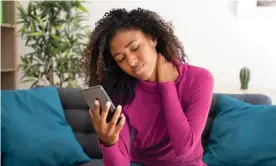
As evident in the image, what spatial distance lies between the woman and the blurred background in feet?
4.31

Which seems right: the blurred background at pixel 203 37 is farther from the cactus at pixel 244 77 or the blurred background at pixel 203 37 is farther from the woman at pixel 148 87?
the woman at pixel 148 87

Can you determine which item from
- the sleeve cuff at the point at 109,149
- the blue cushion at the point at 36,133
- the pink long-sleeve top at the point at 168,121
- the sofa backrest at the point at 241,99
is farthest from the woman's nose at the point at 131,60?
the sofa backrest at the point at 241,99

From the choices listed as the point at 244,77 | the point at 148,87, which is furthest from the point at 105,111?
the point at 244,77

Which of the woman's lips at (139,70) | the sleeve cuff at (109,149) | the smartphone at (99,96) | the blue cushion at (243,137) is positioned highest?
the woman's lips at (139,70)

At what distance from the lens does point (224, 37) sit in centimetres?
251

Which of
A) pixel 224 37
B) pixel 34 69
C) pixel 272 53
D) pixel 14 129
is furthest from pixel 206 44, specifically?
pixel 14 129

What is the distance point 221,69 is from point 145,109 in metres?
1.50

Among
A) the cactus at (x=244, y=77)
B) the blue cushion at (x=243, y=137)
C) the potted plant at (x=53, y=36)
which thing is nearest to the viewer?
the blue cushion at (x=243, y=137)

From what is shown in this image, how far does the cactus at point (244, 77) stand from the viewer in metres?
2.29

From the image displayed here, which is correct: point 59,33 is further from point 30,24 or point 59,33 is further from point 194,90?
point 194,90

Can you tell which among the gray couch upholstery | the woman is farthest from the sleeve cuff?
the gray couch upholstery

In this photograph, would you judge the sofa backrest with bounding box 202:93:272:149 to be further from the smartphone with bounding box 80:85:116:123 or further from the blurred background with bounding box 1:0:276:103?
the smartphone with bounding box 80:85:116:123

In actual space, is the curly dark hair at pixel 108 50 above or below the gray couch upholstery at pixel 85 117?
above

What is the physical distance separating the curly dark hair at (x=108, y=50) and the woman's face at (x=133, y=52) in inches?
1.1
